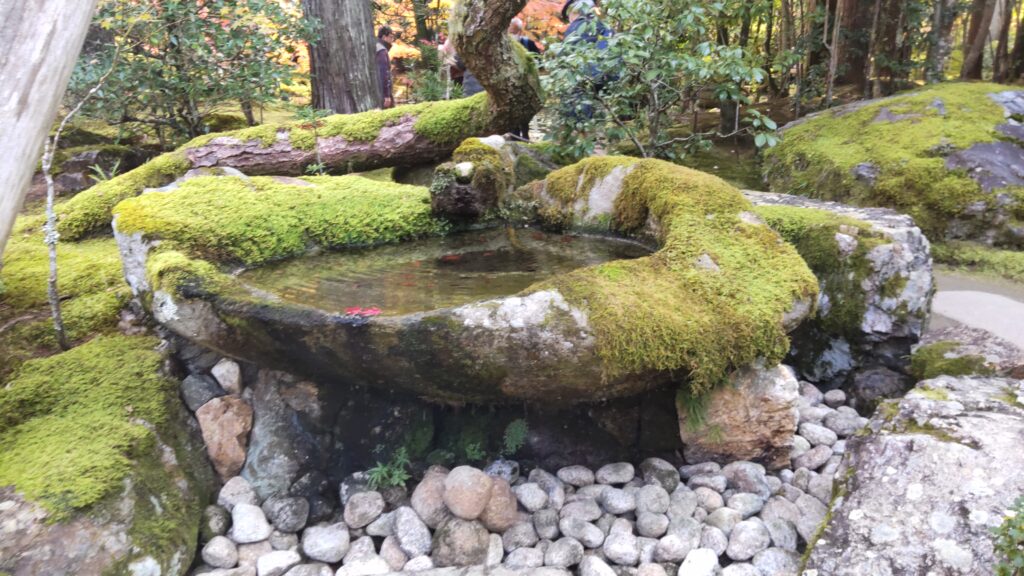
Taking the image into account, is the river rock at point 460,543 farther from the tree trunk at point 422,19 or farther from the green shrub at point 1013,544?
the tree trunk at point 422,19

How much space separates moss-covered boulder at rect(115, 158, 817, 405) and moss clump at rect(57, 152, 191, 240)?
5.87 ft

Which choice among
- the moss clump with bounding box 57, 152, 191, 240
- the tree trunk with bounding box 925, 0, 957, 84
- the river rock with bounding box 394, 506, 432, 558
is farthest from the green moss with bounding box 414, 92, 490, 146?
the tree trunk with bounding box 925, 0, 957, 84

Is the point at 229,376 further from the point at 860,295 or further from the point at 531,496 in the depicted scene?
the point at 860,295

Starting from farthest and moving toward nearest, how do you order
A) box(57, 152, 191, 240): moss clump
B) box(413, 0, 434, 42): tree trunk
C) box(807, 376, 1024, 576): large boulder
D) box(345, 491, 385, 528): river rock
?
box(413, 0, 434, 42): tree trunk → box(57, 152, 191, 240): moss clump → box(345, 491, 385, 528): river rock → box(807, 376, 1024, 576): large boulder

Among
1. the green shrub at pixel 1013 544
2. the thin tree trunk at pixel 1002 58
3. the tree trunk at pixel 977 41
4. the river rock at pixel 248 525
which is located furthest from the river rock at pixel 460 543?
the thin tree trunk at pixel 1002 58

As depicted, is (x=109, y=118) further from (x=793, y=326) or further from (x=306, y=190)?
(x=793, y=326)

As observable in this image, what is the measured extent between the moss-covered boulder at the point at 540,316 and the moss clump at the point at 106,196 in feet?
5.87

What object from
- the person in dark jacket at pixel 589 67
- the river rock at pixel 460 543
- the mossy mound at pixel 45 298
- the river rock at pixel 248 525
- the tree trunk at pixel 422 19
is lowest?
the river rock at pixel 460 543

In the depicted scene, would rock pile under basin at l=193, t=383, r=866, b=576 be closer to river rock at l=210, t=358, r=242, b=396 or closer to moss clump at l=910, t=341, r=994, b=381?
river rock at l=210, t=358, r=242, b=396

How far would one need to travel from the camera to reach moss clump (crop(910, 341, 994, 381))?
11.0 feet

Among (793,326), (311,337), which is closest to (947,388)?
(793,326)

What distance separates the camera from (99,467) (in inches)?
101

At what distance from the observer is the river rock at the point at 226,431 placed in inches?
122

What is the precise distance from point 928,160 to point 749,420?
3.70 m
